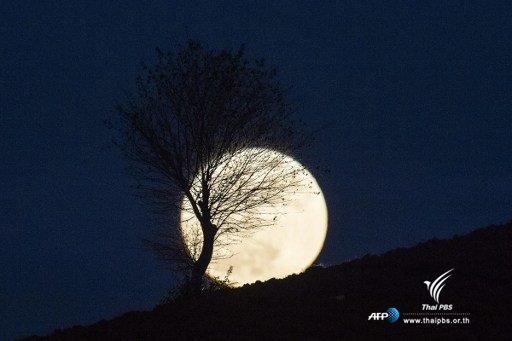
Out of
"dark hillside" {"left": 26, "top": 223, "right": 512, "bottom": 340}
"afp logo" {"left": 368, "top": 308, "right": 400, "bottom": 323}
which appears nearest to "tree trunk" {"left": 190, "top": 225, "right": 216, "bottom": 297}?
"dark hillside" {"left": 26, "top": 223, "right": 512, "bottom": 340}

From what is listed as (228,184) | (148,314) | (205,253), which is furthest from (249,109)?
(148,314)

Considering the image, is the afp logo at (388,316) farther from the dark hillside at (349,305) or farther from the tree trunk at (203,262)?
the tree trunk at (203,262)

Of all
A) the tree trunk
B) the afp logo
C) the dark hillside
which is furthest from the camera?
the tree trunk

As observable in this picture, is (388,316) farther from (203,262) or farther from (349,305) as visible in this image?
(203,262)

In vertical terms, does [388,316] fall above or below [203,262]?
below

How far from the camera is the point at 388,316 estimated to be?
59.6ft

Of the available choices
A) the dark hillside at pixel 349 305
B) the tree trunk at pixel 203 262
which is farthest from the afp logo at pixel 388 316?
the tree trunk at pixel 203 262

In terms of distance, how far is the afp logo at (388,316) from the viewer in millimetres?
18016

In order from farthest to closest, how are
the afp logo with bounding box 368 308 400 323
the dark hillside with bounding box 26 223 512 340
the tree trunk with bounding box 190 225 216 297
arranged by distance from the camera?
the tree trunk with bounding box 190 225 216 297 < the afp logo with bounding box 368 308 400 323 < the dark hillside with bounding box 26 223 512 340

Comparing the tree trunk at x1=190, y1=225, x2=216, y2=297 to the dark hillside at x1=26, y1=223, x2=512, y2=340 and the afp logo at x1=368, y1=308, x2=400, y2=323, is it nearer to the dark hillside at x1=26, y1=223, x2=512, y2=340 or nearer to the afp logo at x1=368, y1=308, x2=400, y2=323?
the dark hillside at x1=26, y1=223, x2=512, y2=340

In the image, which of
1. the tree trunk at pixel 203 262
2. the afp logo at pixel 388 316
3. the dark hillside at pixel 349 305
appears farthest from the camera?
the tree trunk at pixel 203 262

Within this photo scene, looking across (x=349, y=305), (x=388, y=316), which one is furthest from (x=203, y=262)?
(x=388, y=316)

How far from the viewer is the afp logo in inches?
709

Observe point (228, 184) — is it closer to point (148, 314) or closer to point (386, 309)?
point (148, 314)
